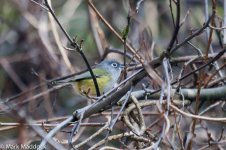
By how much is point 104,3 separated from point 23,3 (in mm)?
1118

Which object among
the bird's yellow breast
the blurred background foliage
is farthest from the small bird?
the blurred background foliage


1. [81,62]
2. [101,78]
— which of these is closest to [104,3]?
[81,62]

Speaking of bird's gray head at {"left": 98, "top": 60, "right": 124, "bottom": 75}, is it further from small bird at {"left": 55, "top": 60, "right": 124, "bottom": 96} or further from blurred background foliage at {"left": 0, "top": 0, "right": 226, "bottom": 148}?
blurred background foliage at {"left": 0, "top": 0, "right": 226, "bottom": 148}

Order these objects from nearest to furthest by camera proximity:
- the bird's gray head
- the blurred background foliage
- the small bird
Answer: the small bird < the bird's gray head < the blurred background foliage

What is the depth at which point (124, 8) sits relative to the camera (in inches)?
258

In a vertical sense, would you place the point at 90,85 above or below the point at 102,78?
below

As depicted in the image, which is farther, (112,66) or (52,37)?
(52,37)

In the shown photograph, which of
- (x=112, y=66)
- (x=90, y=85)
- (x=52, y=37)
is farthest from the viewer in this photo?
(x=52, y=37)

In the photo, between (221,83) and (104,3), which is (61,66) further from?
(221,83)

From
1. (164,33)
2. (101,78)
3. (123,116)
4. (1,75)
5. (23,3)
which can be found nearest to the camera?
(123,116)

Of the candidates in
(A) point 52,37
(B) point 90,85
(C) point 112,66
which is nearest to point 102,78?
(C) point 112,66

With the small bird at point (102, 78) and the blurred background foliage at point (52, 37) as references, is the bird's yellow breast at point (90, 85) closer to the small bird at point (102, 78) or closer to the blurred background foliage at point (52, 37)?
the small bird at point (102, 78)

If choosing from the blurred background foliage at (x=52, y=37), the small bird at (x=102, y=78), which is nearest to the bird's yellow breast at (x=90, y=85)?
the small bird at (x=102, y=78)

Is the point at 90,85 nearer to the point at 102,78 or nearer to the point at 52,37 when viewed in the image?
the point at 102,78
